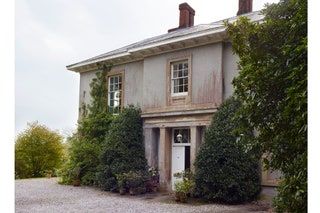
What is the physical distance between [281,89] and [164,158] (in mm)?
9521

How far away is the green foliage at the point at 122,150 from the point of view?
14102mm

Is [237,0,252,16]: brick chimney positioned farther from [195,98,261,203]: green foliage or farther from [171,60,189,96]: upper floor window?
[195,98,261,203]: green foliage

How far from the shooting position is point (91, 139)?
1652 centimetres

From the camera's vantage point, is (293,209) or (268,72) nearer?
(293,209)

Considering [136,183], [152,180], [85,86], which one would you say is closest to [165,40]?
[152,180]

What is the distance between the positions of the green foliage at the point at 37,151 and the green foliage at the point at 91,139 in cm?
523

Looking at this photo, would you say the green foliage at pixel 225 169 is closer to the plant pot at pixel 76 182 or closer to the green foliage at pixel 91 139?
the green foliage at pixel 91 139

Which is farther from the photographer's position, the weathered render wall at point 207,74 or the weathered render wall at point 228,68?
the weathered render wall at point 207,74

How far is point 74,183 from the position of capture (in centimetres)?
1586

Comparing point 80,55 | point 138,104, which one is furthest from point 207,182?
point 80,55

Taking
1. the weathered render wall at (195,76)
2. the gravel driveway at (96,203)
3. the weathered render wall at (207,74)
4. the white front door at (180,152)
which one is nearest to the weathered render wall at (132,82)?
the weathered render wall at (195,76)
